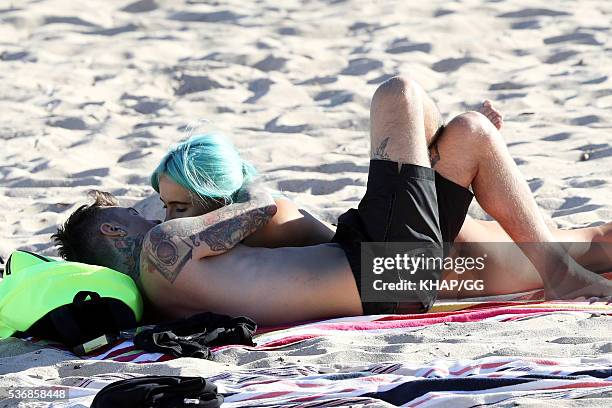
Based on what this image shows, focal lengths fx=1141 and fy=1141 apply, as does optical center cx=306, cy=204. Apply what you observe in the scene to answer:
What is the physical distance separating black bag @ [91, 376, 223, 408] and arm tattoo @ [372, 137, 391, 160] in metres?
1.21

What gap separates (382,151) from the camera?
11.9 ft

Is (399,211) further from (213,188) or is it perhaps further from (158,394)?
(158,394)

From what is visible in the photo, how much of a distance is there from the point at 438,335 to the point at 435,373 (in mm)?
500

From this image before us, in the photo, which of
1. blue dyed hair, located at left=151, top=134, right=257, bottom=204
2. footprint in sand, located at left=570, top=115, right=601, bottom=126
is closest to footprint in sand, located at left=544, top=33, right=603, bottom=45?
footprint in sand, located at left=570, top=115, right=601, bottom=126

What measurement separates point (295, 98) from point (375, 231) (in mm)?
3832

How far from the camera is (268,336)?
3527mm

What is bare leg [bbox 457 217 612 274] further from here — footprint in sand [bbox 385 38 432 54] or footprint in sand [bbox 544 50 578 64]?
footprint in sand [bbox 385 38 432 54]

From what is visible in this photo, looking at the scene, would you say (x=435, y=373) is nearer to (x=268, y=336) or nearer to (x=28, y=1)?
(x=268, y=336)

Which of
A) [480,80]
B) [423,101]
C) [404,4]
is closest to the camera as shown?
[423,101]

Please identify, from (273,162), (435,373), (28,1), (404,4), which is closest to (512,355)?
(435,373)

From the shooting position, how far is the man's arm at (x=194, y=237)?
142 inches

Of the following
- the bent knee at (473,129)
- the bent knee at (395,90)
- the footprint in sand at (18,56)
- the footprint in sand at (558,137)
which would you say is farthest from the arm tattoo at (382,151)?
the footprint in sand at (18,56)

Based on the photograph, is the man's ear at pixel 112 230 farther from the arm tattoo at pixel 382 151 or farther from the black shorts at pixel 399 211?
the arm tattoo at pixel 382 151

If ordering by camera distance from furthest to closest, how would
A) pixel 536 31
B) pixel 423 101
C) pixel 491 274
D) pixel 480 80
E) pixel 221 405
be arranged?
pixel 536 31, pixel 480 80, pixel 491 274, pixel 423 101, pixel 221 405
